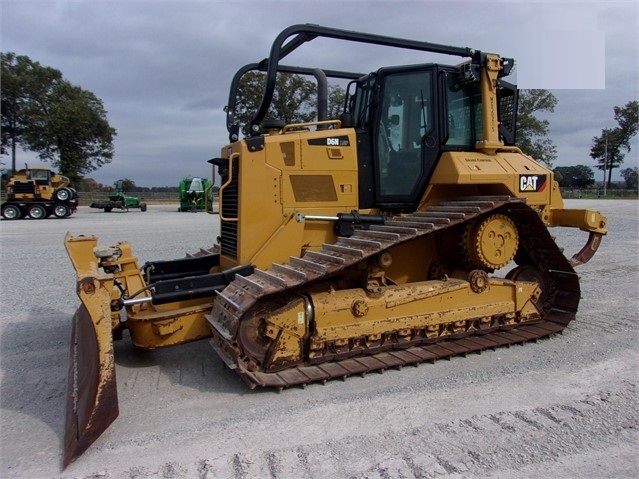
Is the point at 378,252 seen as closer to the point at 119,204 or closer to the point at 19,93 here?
the point at 119,204

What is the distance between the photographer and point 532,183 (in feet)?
19.7

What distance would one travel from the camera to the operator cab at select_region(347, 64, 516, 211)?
18.4 ft

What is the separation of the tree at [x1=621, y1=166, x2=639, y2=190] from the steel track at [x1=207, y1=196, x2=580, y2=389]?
64063mm

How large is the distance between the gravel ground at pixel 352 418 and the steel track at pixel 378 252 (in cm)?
14

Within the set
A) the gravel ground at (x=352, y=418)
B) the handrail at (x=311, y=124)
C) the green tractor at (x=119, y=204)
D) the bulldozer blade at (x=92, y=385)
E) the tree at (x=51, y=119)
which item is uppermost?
the tree at (x=51, y=119)

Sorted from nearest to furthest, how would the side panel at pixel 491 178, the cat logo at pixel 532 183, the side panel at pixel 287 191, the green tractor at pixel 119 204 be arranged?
1. the side panel at pixel 287 191
2. the side panel at pixel 491 178
3. the cat logo at pixel 532 183
4. the green tractor at pixel 119 204

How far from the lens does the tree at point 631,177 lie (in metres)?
61.5

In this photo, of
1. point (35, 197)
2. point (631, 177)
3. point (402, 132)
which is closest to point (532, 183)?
point (402, 132)

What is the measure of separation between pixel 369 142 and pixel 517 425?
323 cm

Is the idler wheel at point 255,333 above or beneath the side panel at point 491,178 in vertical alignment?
beneath

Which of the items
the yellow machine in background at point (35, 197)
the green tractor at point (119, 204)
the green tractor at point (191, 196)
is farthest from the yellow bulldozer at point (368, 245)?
the green tractor at point (119, 204)

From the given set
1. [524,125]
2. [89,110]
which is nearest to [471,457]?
[524,125]

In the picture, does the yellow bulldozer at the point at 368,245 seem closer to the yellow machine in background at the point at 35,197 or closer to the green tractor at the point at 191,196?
the yellow machine in background at the point at 35,197

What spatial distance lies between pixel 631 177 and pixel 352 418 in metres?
72.5
